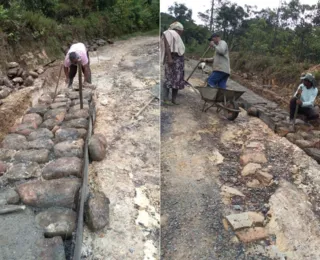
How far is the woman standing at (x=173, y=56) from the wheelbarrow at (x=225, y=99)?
0.57m

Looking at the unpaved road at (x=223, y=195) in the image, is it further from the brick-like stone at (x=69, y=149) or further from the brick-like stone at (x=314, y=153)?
the brick-like stone at (x=69, y=149)

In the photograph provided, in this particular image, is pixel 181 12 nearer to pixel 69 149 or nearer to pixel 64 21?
pixel 64 21

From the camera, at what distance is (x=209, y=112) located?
5875 millimetres

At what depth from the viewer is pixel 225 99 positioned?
17.7ft

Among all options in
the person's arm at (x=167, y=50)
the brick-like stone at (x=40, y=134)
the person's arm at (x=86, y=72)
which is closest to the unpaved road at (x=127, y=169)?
the person's arm at (x=86, y=72)

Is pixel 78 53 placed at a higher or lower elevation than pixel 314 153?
higher

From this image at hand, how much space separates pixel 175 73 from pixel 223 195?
3.00 meters

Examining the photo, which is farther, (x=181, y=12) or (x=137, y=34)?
(x=137, y=34)

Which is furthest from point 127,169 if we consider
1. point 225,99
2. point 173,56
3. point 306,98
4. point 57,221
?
point 306,98

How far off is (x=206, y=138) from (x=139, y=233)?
2.27m

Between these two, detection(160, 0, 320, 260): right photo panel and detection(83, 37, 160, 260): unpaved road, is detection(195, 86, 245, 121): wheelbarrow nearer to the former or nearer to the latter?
detection(160, 0, 320, 260): right photo panel

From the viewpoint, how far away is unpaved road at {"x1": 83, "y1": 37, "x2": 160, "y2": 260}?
2.72 meters

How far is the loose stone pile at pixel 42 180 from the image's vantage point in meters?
2.03

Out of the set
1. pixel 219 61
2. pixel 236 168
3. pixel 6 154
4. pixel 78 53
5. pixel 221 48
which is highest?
pixel 221 48
